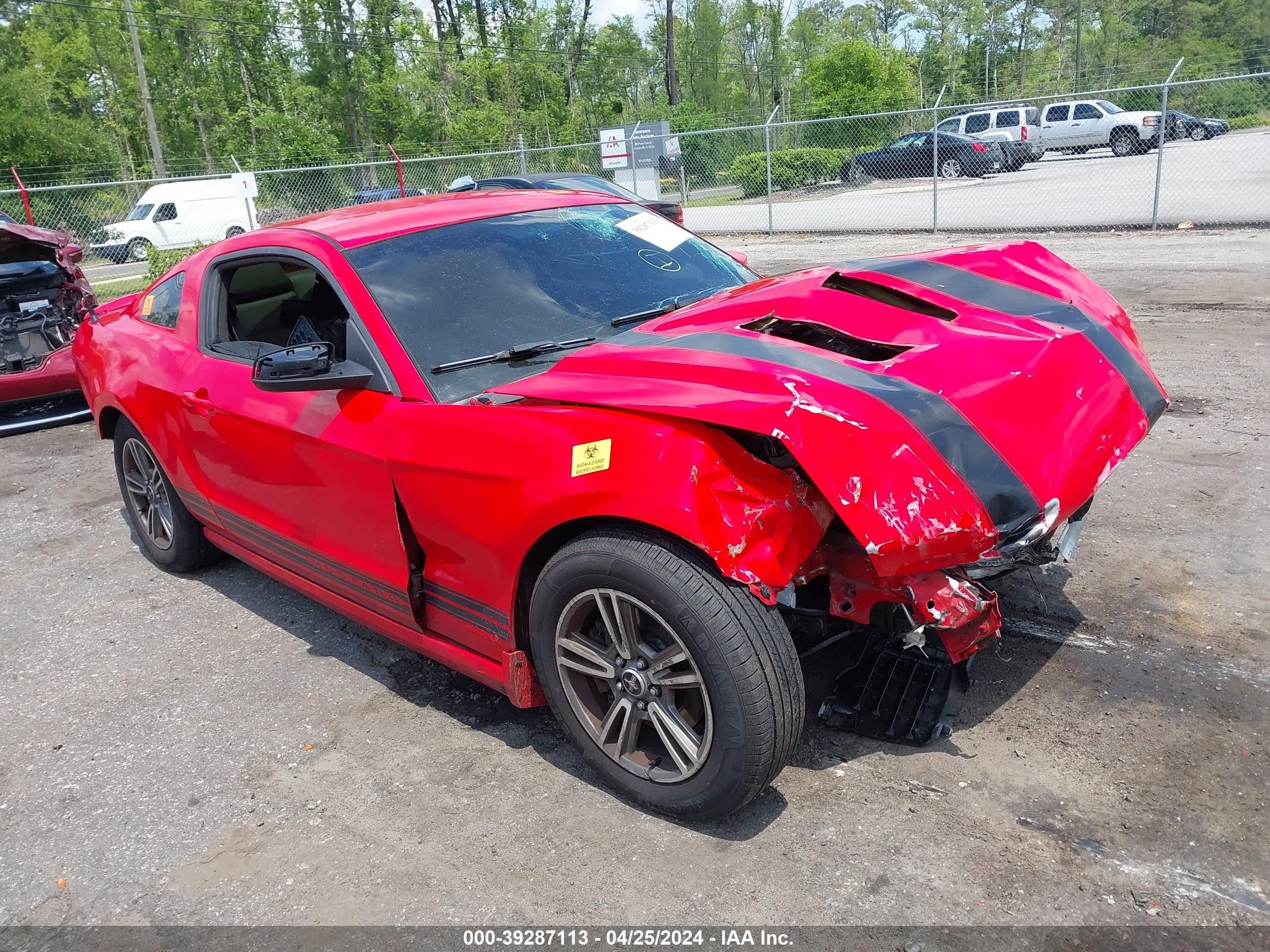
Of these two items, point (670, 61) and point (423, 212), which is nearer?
point (423, 212)

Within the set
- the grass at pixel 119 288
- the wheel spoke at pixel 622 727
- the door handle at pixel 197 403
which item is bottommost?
the wheel spoke at pixel 622 727

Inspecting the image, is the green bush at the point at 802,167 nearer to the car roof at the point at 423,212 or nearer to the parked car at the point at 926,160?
the parked car at the point at 926,160

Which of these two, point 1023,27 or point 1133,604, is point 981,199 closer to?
point 1133,604

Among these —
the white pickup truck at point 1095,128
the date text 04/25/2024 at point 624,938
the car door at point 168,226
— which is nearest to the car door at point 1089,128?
the white pickup truck at point 1095,128

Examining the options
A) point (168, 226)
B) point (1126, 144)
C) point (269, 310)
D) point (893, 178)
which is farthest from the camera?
point (1126, 144)

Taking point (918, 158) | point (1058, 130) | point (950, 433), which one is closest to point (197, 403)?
point (950, 433)

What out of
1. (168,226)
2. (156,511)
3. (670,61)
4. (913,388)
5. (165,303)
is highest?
(670,61)

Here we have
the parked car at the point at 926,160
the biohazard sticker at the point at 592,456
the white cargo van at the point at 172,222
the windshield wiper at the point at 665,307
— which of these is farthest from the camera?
the parked car at the point at 926,160

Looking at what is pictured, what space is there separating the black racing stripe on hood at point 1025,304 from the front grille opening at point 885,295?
0.21 feet

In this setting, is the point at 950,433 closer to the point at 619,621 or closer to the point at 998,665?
the point at 619,621

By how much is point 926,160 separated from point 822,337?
1062 inches

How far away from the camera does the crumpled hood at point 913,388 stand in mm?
2275

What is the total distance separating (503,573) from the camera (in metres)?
2.77

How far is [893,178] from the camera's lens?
27.4 m
